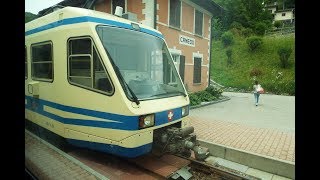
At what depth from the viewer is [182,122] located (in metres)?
5.03

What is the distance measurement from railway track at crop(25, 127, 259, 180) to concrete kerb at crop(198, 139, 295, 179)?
699mm

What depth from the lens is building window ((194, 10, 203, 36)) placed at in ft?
46.6

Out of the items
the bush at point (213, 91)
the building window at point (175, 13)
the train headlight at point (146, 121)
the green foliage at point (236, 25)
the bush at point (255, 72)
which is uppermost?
the building window at point (175, 13)

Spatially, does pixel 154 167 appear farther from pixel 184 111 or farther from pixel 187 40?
pixel 187 40

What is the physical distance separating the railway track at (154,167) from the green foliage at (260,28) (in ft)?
8.26

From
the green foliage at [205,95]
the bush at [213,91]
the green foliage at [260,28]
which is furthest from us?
the bush at [213,91]

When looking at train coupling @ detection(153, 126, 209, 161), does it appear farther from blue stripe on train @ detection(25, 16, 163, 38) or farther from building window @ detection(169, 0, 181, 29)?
building window @ detection(169, 0, 181, 29)

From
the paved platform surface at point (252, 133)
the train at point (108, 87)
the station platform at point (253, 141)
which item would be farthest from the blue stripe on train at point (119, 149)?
the paved platform surface at point (252, 133)

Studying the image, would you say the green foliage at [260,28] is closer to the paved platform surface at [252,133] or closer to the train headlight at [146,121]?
the paved platform surface at [252,133]

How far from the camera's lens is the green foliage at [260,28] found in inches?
171

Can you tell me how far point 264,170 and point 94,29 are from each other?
418 cm

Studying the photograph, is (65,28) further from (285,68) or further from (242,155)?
(285,68)
